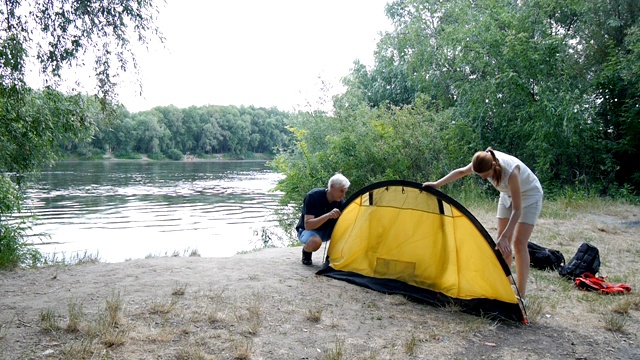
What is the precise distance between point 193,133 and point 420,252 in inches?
2901

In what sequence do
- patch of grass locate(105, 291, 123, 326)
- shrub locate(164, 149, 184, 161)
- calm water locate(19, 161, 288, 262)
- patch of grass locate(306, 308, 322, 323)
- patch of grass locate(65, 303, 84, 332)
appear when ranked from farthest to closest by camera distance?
shrub locate(164, 149, 184, 161), calm water locate(19, 161, 288, 262), patch of grass locate(306, 308, 322, 323), patch of grass locate(105, 291, 123, 326), patch of grass locate(65, 303, 84, 332)

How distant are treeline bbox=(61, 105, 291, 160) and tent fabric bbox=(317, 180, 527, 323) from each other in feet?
172

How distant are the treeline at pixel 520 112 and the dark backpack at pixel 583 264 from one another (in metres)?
8.85

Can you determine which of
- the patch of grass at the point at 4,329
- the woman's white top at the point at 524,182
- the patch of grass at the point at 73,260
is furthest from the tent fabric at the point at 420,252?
the patch of grass at the point at 73,260

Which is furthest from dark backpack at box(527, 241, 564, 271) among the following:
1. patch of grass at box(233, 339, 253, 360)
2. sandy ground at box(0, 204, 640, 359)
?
patch of grass at box(233, 339, 253, 360)

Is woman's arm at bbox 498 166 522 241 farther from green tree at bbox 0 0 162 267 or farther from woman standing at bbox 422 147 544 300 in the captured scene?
green tree at bbox 0 0 162 267

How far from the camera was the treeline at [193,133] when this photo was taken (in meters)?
61.6

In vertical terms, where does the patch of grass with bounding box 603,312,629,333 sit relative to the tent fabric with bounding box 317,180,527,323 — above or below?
below

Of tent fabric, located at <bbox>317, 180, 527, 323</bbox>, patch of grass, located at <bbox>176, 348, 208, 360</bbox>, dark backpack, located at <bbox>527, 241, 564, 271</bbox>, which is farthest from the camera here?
dark backpack, located at <bbox>527, 241, 564, 271</bbox>

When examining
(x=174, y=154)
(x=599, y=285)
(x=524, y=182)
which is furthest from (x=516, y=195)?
(x=174, y=154)

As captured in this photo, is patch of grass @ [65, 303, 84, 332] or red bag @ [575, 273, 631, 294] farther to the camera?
red bag @ [575, 273, 631, 294]

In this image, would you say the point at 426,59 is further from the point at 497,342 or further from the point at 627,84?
the point at 497,342

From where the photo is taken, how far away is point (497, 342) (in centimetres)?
420

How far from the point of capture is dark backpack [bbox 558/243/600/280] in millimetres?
6023
